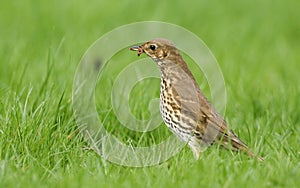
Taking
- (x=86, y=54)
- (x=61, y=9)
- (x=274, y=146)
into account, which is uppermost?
(x=61, y=9)

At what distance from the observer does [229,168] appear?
5129 millimetres

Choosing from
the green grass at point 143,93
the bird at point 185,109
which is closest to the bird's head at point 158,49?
the bird at point 185,109

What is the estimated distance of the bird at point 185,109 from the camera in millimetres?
5703

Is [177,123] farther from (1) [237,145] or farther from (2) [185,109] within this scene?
(1) [237,145]

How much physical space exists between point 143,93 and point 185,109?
1.07 meters

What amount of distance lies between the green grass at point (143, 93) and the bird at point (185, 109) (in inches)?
4.5

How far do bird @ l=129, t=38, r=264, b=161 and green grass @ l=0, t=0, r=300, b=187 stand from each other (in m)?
0.12

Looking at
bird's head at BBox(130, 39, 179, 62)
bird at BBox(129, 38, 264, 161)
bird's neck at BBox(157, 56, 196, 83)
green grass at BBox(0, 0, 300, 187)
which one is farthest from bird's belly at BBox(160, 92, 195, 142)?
bird's head at BBox(130, 39, 179, 62)

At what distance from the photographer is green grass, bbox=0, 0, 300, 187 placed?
16.6 ft

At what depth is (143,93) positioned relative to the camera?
22.2ft

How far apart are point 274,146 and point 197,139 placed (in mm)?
684

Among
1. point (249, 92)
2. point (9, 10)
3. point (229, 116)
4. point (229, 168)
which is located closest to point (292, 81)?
point (249, 92)

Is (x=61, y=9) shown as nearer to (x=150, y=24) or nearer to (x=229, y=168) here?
(x=150, y=24)

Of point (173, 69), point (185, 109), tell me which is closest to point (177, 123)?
point (185, 109)
